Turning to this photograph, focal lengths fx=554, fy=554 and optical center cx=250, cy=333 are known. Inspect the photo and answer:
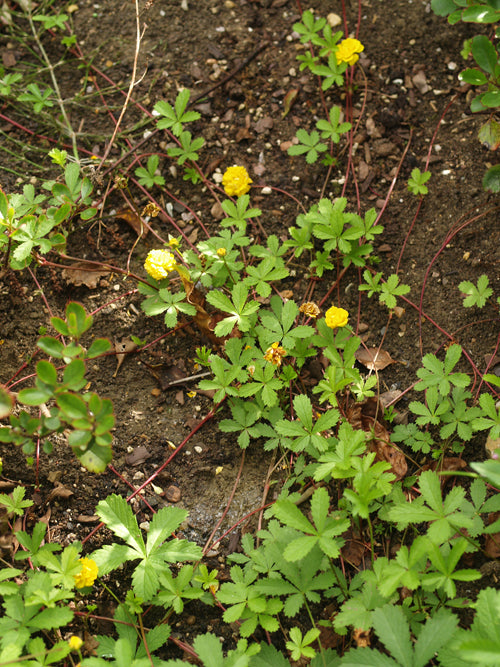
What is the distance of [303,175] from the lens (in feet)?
9.25

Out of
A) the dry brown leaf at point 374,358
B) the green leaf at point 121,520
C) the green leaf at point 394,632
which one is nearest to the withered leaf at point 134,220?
the dry brown leaf at point 374,358

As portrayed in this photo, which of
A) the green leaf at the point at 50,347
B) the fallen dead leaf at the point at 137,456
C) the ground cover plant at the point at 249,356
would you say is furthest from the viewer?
the fallen dead leaf at the point at 137,456

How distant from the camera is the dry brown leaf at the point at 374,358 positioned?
2439mm

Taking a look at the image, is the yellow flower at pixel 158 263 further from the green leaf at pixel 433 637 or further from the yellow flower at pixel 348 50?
the green leaf at pixel 433 637

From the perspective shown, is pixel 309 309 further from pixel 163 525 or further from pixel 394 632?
pixel 394 632

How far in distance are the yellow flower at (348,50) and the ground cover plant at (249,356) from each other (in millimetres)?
17

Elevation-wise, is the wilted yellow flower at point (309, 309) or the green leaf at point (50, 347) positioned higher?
the green leaf at point (50, 347)

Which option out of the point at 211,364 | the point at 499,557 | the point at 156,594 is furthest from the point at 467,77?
the point at 156,594

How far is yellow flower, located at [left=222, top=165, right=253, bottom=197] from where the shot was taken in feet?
8.52

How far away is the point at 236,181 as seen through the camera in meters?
2.60

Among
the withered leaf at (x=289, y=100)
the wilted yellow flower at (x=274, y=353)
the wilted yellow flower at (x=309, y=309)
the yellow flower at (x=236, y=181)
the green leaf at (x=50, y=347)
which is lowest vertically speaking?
the wilted yellow flower at (x=274, y=353)

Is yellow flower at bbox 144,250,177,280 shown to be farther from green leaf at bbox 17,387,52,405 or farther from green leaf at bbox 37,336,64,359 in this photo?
green leaf at bbox 17,387,52,405

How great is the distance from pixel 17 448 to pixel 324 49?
2.39 m

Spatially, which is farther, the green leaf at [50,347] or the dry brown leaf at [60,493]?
the dry brown leaf at [60,493]
